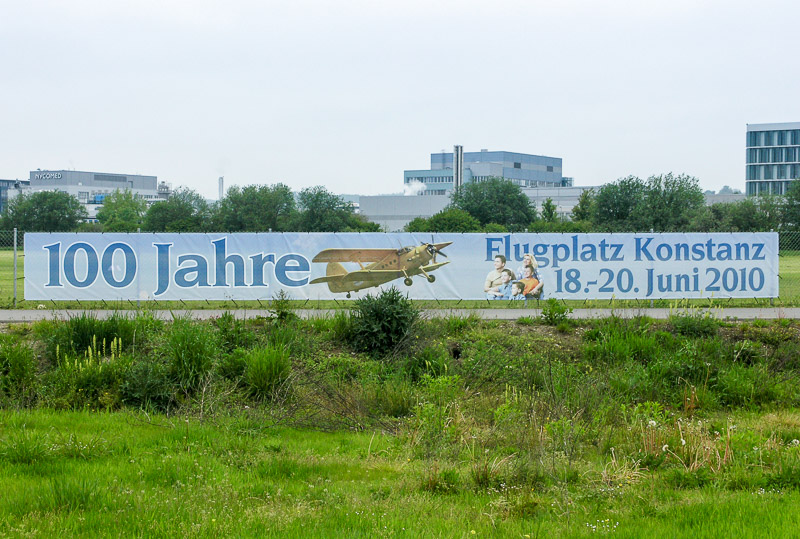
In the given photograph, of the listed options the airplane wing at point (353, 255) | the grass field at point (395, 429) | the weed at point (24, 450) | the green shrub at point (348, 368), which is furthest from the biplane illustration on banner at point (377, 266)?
the weed at point (24, 450)

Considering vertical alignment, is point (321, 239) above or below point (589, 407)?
above

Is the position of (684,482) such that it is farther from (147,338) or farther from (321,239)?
(321,239)

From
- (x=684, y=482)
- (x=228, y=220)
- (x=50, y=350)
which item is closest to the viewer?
(x=684, y=482)

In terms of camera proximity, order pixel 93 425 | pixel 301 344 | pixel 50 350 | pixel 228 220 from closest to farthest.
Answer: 1. pixel 93 425
2. pixel 50 350
3. pixel 301 344
4. pixel 228 220

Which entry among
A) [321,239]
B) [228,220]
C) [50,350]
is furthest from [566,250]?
[228,220]

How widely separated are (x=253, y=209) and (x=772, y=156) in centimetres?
9103

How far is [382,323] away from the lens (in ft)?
42.8

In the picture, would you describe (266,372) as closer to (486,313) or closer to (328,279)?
(486,313)

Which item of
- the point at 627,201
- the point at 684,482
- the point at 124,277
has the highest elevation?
the point at 627,201

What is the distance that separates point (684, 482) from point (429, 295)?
12.7 metres

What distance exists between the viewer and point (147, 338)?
1241cm

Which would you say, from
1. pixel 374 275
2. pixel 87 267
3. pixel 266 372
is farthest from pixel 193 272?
pixel 266 372

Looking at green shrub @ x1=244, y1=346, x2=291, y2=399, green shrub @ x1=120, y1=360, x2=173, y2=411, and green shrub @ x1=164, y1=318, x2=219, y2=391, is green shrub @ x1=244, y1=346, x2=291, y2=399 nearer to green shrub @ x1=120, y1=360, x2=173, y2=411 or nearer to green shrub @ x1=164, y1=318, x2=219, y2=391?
green shrub @ x1=164, y1=318, x2=219, y2=391

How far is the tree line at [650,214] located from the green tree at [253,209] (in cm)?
1558
